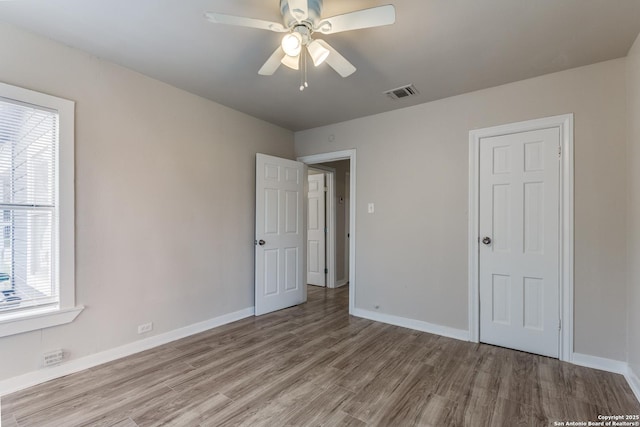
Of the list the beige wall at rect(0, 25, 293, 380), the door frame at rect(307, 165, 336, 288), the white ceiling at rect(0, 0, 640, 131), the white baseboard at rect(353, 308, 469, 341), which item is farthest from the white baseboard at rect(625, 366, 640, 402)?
the door frame at rect(307, 165, 336, 288)

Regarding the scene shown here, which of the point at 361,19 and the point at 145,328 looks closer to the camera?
the point at 361,19

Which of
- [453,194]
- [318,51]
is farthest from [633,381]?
[318,51]

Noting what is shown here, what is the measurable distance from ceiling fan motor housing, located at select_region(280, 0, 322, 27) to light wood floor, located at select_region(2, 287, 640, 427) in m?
2.37

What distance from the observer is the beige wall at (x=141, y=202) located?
88.7 inches

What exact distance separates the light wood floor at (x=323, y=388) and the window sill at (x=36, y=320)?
16.5 inches

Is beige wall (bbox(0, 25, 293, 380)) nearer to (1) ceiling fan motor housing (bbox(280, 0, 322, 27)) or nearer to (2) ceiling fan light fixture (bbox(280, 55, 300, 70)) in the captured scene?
(2) ceiling fan light fixture (bbox(280, 55, 300, 70))

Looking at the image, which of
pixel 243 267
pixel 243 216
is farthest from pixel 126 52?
pixel 243 267

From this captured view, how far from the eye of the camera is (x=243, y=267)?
3.66 metres

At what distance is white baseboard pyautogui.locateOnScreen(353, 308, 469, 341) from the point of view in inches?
120

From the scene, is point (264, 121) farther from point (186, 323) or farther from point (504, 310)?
point (504, 310)

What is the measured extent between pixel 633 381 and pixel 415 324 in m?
1.67

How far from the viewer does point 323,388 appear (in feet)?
7.02

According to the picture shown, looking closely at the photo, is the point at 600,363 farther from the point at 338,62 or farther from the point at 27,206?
the point at 27,206

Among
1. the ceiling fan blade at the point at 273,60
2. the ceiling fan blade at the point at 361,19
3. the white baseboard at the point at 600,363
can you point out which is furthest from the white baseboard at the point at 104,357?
the white baseboard at the point at 600,363
